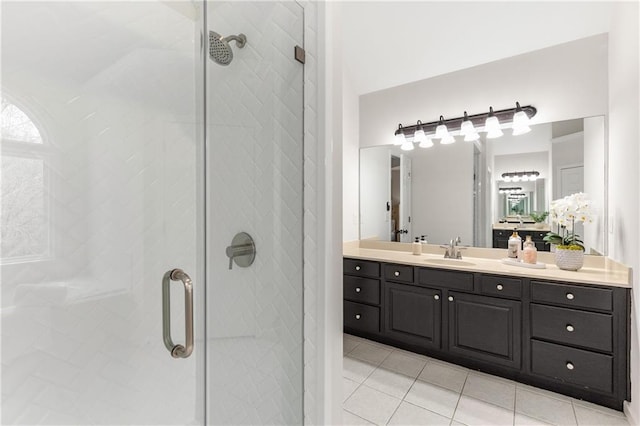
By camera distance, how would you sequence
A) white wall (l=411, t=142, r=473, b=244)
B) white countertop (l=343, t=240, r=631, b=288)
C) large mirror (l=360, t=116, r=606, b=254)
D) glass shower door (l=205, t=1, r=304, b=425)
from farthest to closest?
white wall (l=411, t=142, r=473, b=244) < large mirror (l=360, t=116, r=606, b=254) < white countertop (l=343, t=240, r=631, b=288) < glass shower door (l=205, t=1, r=304, b=425)

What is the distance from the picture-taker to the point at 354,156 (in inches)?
127

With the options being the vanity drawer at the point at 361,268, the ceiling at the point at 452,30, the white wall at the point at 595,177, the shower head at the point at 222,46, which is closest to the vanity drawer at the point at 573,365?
the white wall at the point at 595,177

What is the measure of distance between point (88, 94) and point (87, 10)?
38 centimetres

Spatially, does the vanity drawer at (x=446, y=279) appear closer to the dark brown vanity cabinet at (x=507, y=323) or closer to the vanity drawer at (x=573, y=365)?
the dark brown vanity cabinet at (x=507, y=323)

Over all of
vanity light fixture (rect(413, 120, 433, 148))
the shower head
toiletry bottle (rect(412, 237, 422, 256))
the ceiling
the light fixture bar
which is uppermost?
the ceiling

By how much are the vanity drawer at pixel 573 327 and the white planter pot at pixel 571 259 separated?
0.40m

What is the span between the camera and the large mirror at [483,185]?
7.50 ft

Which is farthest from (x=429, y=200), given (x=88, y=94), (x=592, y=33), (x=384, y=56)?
(x=88, y=94)

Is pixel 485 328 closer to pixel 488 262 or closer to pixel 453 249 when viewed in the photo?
pixel 488 262

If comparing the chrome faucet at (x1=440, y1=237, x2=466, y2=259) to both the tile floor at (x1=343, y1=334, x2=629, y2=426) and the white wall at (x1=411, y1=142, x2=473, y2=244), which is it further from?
the tile floor at (x1=343, y1=334, x2=629, y2=426)

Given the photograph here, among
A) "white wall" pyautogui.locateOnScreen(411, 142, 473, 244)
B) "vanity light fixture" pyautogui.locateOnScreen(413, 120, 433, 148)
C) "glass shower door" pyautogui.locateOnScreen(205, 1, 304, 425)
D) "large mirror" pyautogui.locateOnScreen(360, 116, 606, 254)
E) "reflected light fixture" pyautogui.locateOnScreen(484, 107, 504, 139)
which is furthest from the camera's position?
"vanity light fixture" pyautogui.locateOnScreen(413, 120, 433, 148)

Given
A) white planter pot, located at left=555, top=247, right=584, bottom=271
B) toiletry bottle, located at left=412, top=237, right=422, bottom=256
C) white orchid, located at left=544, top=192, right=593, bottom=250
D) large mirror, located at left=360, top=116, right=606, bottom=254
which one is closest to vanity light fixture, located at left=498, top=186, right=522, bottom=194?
large mirror, located at left=360, top=116, right=606, bottom=254

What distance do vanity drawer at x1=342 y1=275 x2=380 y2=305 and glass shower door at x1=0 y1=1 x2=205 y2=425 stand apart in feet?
5.09

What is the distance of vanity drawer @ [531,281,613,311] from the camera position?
177 cm
